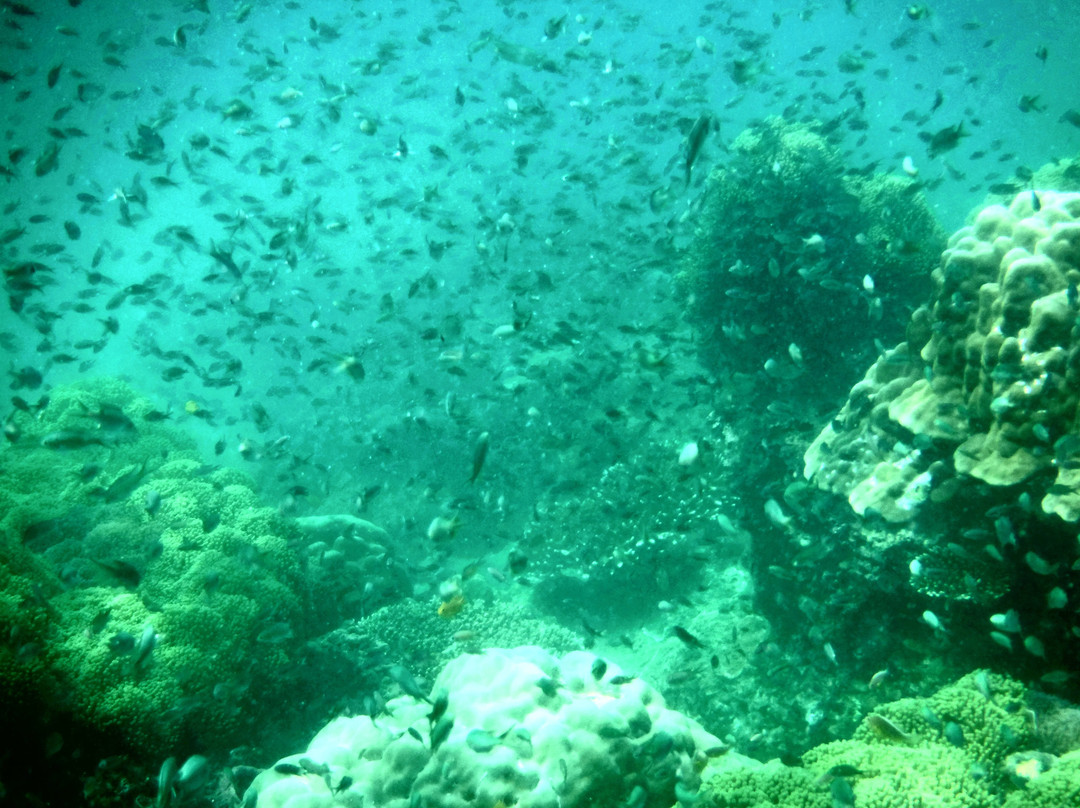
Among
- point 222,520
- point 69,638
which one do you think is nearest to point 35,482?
point 222,520

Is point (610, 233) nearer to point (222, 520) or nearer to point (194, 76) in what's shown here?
point (222, 520)

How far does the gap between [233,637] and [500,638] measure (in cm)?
359

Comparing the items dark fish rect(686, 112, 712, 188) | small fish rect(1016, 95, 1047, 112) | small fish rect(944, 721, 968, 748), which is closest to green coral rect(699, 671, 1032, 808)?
small fish rect(944, 721, 968, 748)

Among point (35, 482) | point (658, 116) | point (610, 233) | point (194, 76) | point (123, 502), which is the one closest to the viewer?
point (123, 502)

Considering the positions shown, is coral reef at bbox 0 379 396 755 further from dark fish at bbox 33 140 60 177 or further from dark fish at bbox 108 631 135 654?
dark fish at bbox 33 140 60 177

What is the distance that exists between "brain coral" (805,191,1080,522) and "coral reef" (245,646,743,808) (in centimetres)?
321

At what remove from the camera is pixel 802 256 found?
783cm

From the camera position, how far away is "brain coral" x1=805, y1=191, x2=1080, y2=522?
4.75 meters

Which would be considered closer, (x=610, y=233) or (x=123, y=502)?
(x=123, y=502)

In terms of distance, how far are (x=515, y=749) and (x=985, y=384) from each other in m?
5.25

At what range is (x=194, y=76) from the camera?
97.5 feet

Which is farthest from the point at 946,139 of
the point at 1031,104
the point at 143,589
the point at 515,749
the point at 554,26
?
the point at 143,589

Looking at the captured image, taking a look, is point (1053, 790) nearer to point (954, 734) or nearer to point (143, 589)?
point (954, 734)

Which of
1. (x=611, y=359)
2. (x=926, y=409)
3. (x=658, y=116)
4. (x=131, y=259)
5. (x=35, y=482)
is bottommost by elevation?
(x=131, y=259)
